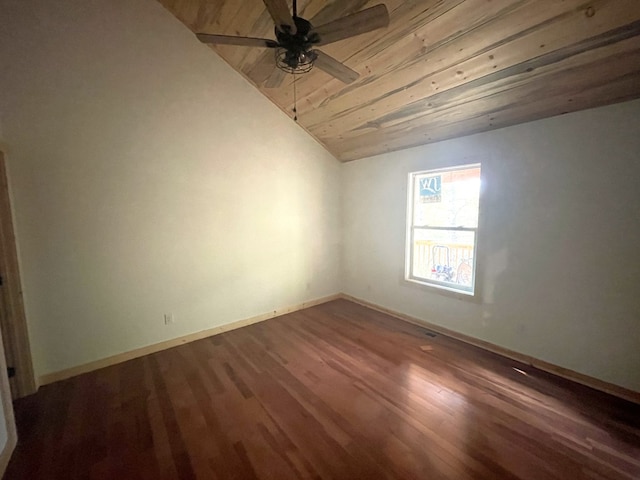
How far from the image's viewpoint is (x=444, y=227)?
11.2 feet

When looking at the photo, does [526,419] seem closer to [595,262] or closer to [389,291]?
[595,262]

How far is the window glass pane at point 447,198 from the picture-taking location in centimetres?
313

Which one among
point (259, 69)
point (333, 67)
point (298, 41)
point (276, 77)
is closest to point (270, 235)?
point (259, 69)

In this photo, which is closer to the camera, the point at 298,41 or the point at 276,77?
the point at 298,41

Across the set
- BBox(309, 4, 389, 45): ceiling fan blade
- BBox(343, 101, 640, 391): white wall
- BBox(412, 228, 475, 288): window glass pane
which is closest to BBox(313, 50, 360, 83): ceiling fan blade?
BBox(309, 4, 389, 45): ceiling fan blade

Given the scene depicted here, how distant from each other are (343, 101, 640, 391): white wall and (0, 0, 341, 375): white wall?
8.05 ft

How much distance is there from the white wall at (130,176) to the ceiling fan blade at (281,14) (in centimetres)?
207

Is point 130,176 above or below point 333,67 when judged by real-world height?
below

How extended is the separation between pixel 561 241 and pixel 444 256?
1201 mm

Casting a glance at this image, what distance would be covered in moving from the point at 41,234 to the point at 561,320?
4.81 metres

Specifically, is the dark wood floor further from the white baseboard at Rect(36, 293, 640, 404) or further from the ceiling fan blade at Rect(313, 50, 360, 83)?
the ceiling fan blade at Rect(313, 50, 360, 83)

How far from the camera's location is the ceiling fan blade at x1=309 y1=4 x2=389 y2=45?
141 cm


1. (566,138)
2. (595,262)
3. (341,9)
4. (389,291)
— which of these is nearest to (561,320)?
(595,262)

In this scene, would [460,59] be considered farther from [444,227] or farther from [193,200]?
[193,200]
